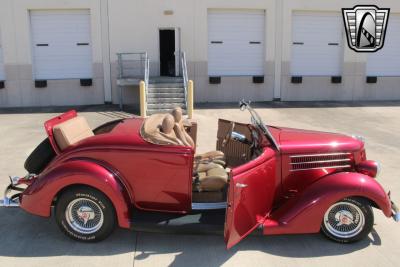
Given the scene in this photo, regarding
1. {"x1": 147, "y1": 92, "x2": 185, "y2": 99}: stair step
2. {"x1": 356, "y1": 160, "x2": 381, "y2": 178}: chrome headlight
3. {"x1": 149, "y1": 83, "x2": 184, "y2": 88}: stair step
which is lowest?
{"x1": 356, "y1": 160, "x2": 381, "y2": 178}: chrome headlight

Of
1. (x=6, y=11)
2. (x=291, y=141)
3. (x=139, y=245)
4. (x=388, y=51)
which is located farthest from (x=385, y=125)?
(x=6, y=11)

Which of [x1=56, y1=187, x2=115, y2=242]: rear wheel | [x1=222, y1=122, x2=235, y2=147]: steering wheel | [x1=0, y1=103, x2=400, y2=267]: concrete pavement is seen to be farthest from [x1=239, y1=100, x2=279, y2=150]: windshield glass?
[x1=56, y1=187, x2=115, y2=242]: rear wheel

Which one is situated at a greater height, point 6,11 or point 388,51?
point 6,11

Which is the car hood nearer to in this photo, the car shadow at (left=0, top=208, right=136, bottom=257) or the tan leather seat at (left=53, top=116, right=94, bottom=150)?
the car shadow at (left=0, top=208, right=136, bottom=257)

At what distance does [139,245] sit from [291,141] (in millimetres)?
2125

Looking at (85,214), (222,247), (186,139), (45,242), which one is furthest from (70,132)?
(222,247)

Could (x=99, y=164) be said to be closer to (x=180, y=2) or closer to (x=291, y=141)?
(x=291, y=141)

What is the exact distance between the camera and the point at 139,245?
4.81m

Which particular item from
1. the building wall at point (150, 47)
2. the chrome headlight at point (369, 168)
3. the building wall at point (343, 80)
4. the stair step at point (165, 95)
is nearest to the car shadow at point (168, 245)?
the chrome headlight at point (369, 168)

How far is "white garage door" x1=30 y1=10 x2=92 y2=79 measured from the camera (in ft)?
55.2

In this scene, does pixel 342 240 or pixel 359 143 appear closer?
pixel 342 240

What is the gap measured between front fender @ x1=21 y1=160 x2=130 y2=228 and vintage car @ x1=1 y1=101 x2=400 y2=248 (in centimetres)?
1

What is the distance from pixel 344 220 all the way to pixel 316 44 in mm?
14490

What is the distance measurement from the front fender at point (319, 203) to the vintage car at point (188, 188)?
1 centimetres
